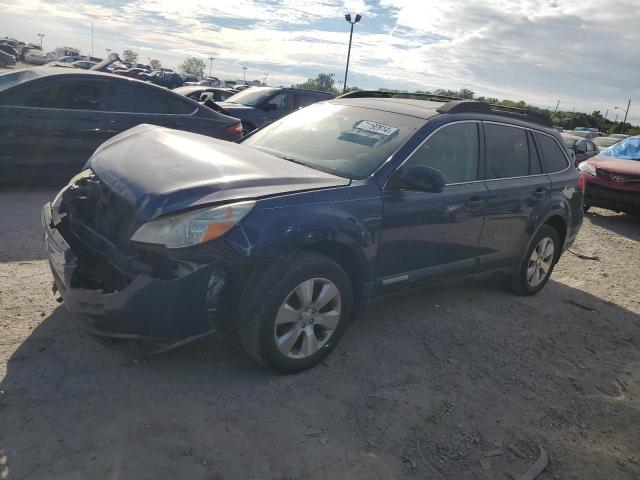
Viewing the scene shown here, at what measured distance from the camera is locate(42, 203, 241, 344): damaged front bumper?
2631mm

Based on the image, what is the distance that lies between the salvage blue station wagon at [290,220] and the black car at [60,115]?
2.90m

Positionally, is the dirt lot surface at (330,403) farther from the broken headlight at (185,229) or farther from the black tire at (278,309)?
the broken headlight at (185,229)

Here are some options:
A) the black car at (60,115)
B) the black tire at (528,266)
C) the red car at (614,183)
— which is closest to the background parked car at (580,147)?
the red car at (614,183)

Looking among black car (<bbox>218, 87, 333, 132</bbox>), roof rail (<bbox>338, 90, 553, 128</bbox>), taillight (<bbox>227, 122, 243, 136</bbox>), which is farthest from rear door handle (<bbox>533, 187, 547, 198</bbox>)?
black car (<bbox>218, 87, 333, 132</bbox>)

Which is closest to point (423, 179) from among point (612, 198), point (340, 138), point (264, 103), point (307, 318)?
point (340, 138)

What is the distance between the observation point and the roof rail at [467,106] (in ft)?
13.6

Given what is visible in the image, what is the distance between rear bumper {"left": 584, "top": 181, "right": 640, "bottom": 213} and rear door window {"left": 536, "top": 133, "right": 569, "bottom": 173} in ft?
15.2

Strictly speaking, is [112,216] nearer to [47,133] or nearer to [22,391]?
[22,391]

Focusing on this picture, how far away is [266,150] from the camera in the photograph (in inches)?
158

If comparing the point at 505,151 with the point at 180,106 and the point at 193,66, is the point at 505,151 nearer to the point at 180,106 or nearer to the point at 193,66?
the point at 180,106

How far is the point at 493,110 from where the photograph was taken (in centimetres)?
450

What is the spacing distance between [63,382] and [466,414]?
2296 millimetres

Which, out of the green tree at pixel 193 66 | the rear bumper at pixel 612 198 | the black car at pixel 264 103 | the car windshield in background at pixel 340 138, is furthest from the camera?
the green tree at pixel 193 66

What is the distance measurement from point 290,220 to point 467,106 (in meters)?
2.10
